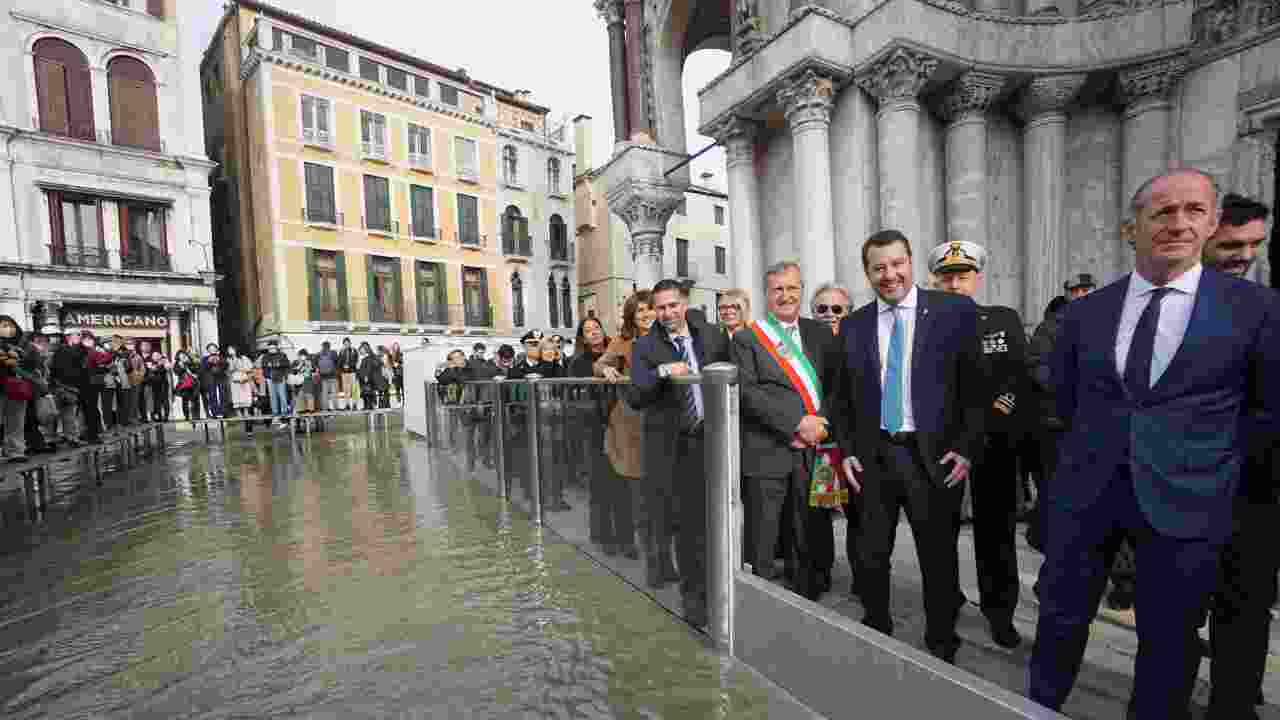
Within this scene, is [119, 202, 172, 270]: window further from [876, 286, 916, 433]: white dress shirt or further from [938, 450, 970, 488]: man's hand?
[938, 450, 970, 488]: man's hand

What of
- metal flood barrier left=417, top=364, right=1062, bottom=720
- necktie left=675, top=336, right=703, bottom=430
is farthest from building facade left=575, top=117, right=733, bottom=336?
necktie left=675, top=336, right=703, bottom=430

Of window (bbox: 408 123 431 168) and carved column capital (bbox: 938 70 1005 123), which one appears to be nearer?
carved column capital (bbox: 938 70 1005 123)

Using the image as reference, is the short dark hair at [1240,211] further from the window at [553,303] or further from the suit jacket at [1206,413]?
the window at [553,303]

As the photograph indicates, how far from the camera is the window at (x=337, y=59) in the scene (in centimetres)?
2681

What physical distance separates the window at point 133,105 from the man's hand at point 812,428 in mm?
26966

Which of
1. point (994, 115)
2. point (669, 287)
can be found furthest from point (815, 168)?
point (669, 287)

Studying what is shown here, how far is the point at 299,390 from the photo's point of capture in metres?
15.3

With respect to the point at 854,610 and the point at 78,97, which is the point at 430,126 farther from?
the point at 854,610

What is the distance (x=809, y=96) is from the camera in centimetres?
741

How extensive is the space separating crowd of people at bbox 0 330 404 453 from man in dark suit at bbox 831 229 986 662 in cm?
890

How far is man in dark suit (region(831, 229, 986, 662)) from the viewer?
258cm

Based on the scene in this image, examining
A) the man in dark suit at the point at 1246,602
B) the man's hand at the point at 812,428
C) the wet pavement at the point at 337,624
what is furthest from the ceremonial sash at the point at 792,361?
the man in dark suit at the point at 1246,602

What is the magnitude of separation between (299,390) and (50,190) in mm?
13028

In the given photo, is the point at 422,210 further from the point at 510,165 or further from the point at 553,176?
the point at 553,176
